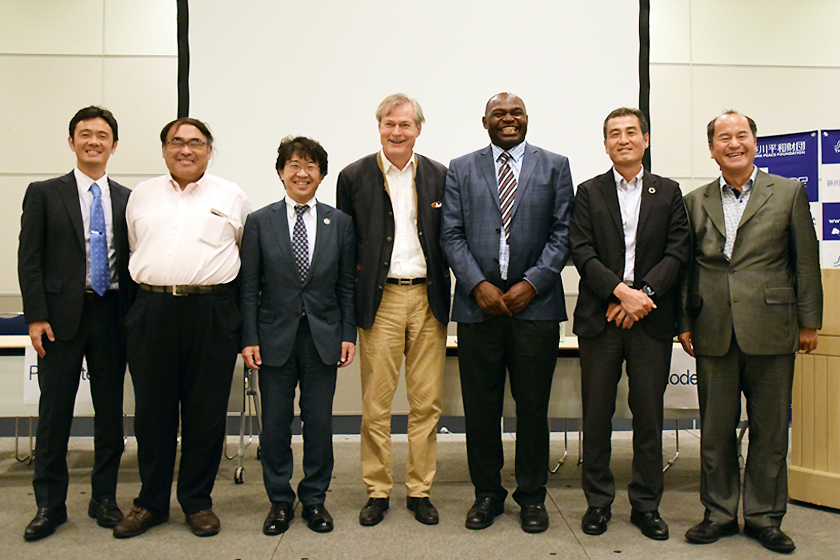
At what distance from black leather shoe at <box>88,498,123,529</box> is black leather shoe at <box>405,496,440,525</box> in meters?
1.24

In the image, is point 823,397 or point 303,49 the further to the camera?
point 303,49

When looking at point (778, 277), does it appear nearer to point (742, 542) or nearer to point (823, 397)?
point (823, 397)

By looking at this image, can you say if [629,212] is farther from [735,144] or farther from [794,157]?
[794,157]

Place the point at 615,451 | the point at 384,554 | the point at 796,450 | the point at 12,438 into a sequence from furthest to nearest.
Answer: the point at 12,438
the point at 615,451
the point at 796,450
the point at 384,554

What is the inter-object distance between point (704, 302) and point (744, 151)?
62cm

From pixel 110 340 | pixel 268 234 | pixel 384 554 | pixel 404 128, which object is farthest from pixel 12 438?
pixel 404 128

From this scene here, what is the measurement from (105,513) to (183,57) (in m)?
2.93

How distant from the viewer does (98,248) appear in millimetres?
2402

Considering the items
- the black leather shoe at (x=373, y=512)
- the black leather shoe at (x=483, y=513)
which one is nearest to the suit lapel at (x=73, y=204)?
the black leather shoe at (x=373, y=512)

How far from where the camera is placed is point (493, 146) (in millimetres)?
2518

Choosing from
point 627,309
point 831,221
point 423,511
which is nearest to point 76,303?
point 423,511

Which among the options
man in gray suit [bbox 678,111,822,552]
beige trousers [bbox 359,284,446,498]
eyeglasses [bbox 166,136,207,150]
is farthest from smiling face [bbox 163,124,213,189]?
man in gray suit [bbox 678,111,822,552]

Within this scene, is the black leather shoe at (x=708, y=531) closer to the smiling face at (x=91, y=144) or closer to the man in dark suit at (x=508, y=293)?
the man in dark suit at (x=508, y=293)

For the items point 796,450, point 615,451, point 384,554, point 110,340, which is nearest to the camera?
point 384,554
